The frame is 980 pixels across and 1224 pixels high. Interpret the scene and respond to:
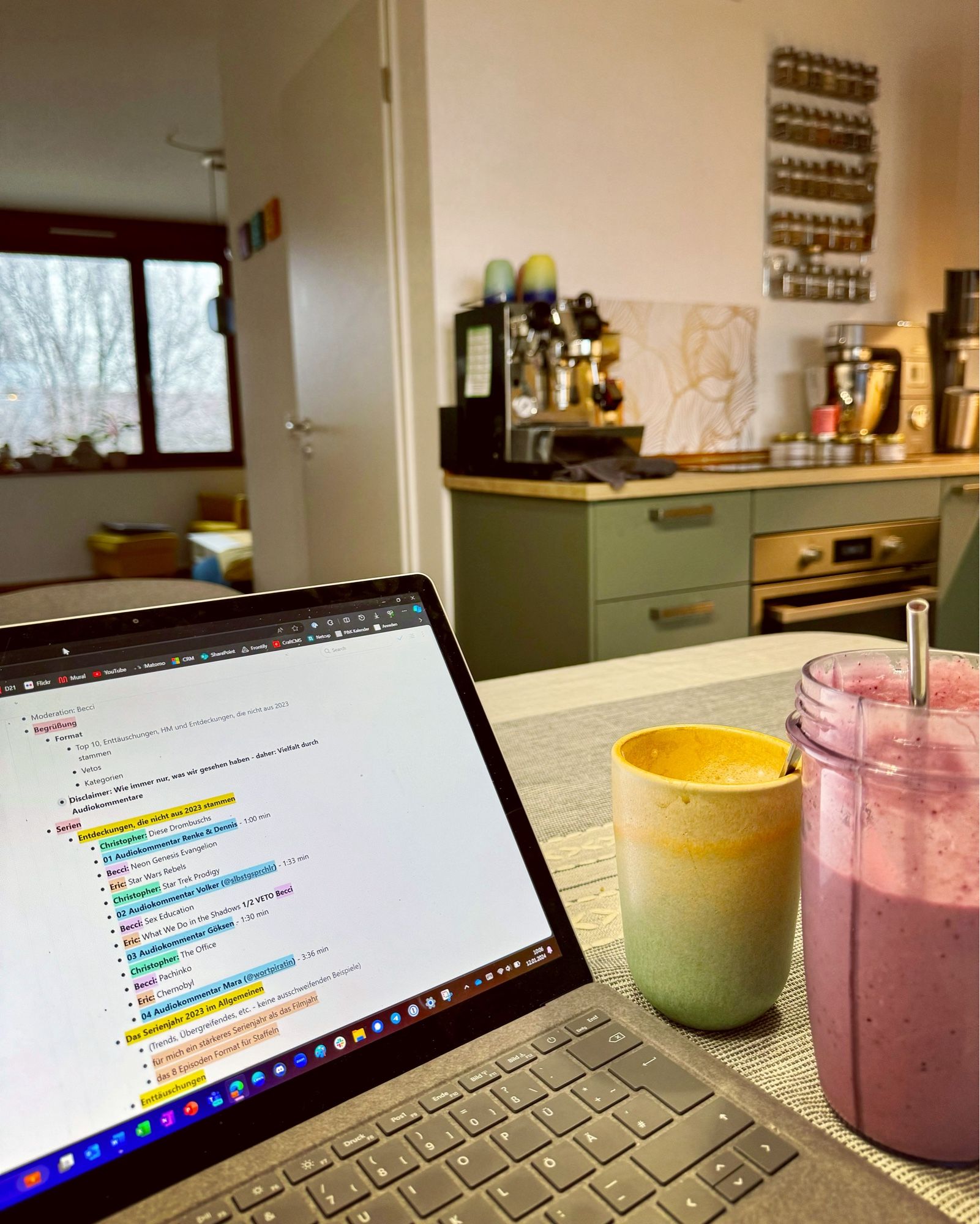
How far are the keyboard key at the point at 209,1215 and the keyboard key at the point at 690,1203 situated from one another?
0.15 metres

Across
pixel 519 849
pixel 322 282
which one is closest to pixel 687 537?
pixel 322 282

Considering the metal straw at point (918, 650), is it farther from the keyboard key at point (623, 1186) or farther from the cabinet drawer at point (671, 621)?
the cabinet drawer at point (671, 621)

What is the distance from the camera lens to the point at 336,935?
16.2 inches

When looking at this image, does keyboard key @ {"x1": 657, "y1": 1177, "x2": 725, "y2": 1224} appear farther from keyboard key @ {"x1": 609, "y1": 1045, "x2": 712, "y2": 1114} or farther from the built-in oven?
the built-in oven

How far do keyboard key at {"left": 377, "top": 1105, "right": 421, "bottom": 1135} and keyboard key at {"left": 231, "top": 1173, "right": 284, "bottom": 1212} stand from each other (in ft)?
0.14

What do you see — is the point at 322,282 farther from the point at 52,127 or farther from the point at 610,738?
the point at 52,127

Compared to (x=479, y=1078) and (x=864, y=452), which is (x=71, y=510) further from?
(x=479, y=1078)

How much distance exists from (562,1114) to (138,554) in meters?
6.82

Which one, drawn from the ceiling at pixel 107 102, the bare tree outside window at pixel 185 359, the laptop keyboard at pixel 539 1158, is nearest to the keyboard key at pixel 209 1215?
the laptop keyboard at pixel 539 1158

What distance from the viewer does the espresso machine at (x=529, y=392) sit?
7.74 ft

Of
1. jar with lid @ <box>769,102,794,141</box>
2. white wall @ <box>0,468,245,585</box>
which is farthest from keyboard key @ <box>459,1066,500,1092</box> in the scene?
white wall @ <box>0,468,245,585</box>

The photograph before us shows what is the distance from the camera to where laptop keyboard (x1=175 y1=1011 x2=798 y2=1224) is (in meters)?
0.33

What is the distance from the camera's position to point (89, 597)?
4.28 feet

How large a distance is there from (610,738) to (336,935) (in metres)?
0.48
